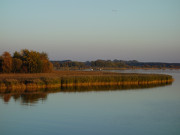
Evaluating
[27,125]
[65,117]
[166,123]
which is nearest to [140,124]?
[166,123]

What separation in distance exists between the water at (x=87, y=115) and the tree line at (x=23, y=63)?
15.3 m

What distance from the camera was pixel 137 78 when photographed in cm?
3347

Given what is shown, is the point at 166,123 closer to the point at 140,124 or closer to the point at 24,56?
the point at 140,124

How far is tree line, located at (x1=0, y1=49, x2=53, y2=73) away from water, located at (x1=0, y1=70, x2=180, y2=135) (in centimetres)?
1526

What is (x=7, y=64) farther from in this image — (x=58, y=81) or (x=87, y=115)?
(x=87, y=115)

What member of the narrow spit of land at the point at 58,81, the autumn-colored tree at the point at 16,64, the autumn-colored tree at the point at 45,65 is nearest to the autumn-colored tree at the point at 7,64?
the autumn-colored tree at the point at 16,64

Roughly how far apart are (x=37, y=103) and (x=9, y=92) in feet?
16.4

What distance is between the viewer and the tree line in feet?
117

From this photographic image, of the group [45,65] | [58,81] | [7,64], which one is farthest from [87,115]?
[45,65]

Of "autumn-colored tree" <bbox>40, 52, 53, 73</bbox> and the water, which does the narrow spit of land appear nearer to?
the water

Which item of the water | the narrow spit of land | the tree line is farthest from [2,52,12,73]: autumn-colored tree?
the water

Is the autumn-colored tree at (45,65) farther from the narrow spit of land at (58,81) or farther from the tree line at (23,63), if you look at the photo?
the narrow spit of land at (58,81)

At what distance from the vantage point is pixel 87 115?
50.9 ft

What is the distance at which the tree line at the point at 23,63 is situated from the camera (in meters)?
35.7
